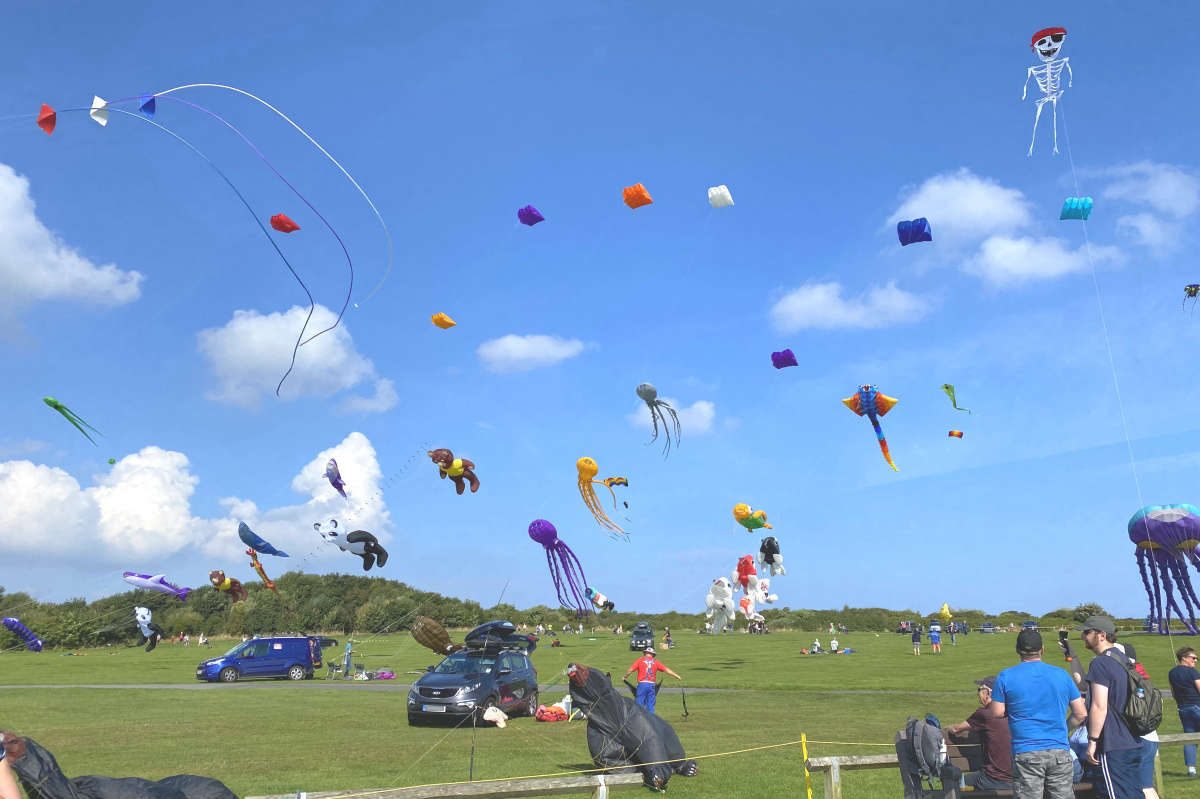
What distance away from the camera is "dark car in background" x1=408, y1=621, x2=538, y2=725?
53.6ft

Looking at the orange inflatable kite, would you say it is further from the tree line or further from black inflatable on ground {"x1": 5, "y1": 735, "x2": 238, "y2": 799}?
the tree line

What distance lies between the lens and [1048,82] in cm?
1466

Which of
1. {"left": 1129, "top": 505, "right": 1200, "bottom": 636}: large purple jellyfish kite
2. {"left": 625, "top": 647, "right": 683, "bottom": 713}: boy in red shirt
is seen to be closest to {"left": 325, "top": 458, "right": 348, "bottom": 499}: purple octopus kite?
{"left": 625, "top": 647, "right": 683, "bottom": 713}: boy in red shirt

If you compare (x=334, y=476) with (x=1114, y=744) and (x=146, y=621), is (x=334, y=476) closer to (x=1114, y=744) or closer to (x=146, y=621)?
(x=146, y=621)

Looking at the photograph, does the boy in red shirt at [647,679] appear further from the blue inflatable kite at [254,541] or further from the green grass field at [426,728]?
the blue inflatable kite at [254,541]

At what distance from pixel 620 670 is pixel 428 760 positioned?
2161 cm

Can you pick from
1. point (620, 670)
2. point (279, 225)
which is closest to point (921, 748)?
point (279, 225)

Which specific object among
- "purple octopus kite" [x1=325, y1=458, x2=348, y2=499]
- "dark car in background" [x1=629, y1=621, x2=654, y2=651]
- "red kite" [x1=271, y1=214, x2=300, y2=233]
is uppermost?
"red kite" [x1=271, y1=214, x2=300, y2=233]

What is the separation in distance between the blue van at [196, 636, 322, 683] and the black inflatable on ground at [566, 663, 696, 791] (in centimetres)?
2361

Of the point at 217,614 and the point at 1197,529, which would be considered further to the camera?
the point at 217,614

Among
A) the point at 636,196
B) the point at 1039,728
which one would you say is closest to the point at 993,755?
the point at 1039,728

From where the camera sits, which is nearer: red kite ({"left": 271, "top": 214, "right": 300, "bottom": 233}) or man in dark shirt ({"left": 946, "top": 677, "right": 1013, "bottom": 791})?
man in dark shirt ({"left": 946, "top": 677, "right": 1013, "bottom": 791})

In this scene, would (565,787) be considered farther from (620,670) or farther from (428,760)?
(620,670)

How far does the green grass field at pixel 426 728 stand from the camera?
11.0 meters
